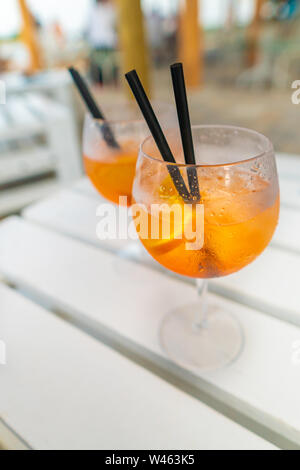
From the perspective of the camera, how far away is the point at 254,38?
517cm

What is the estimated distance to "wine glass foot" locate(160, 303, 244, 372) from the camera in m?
0.49

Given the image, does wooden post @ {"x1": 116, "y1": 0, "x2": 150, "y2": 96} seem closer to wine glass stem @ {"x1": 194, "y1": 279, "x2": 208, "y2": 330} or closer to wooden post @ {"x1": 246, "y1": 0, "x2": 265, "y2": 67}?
wine glass stem @ {"x1": 194, "y1": 279, "x2": 208, "y2": 330}

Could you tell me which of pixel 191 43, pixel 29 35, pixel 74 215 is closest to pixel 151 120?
pixel 74 215

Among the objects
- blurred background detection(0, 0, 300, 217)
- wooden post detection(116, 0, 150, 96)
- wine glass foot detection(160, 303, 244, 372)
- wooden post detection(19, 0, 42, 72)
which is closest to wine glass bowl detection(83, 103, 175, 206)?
blurred background detection(0, 0, 300, 217)

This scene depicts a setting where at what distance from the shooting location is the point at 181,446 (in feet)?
1.30

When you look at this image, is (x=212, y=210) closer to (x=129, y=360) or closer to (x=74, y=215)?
(x=129, y=360)

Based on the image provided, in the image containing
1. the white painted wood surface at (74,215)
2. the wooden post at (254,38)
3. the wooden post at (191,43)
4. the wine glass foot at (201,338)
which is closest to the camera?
the wine glass foot at (201,338)

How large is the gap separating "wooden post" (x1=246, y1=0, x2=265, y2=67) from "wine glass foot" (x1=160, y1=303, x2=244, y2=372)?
548cm

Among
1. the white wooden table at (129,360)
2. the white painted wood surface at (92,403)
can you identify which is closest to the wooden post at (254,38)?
the white wooden table at (129,360)

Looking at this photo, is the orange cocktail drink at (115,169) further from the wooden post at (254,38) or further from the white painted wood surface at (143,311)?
the wooden post at (254,38)

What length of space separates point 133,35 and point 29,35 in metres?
3.42

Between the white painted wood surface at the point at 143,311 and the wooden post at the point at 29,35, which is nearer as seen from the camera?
the white painted wood surface at the point at 143,311

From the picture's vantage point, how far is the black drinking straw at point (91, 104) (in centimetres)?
57

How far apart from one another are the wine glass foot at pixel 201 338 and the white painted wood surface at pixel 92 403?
0.05 metres
